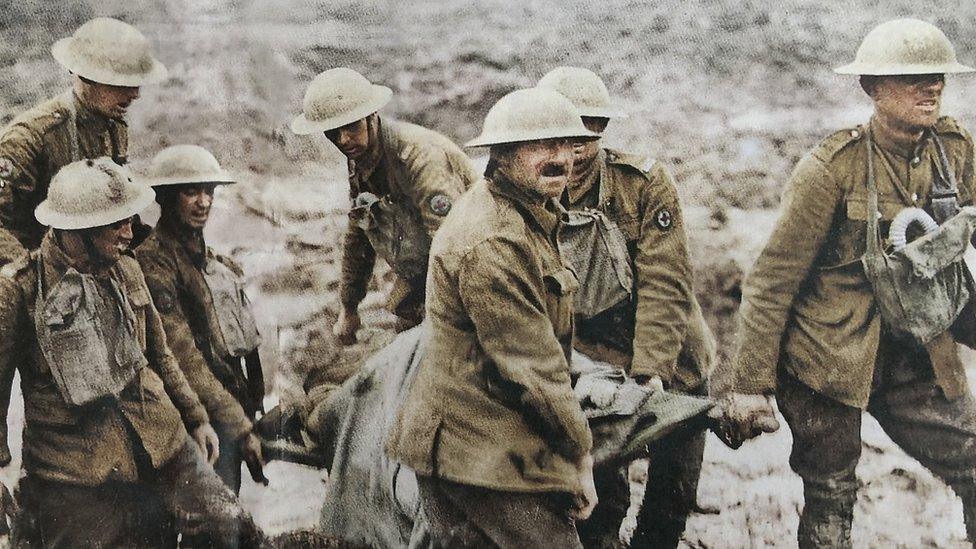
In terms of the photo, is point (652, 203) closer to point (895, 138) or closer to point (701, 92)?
point (701, 92)

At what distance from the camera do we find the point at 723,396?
5082mm

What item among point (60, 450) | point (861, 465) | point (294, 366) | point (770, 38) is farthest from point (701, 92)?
point (60, 450)

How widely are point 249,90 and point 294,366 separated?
3.80ft

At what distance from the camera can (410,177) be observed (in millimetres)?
5066

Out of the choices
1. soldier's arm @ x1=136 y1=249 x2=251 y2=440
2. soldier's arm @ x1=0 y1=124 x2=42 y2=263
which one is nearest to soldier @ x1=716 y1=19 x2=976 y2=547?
soldier's arm @ x1=136 y1=249 x2=251 y2=440

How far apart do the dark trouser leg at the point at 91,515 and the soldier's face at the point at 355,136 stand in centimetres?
158

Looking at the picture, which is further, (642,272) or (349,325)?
(349,325)

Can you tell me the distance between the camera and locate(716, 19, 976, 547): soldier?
4855 millimetres

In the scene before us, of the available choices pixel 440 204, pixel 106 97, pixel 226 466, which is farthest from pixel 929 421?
pixel 106 97

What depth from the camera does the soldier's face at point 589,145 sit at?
4.91 metres

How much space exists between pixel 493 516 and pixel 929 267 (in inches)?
73.7

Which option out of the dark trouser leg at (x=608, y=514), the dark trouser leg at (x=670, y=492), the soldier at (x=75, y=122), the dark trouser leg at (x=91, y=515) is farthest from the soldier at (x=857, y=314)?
the soldier at (x=75, y=122)

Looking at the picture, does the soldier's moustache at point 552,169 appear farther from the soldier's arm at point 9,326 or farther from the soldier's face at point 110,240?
the soldier's arm at point 9,326

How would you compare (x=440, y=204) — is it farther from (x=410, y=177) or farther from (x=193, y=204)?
(x=193, y=204)
